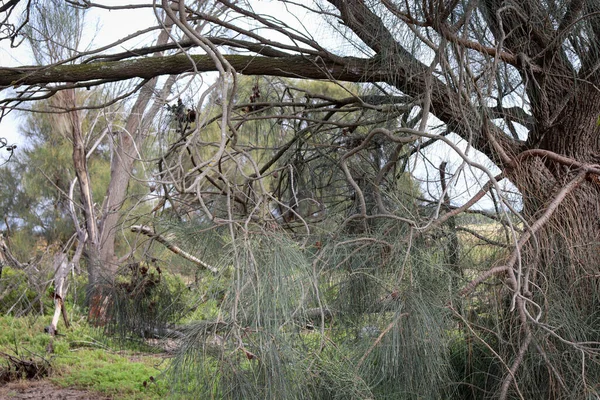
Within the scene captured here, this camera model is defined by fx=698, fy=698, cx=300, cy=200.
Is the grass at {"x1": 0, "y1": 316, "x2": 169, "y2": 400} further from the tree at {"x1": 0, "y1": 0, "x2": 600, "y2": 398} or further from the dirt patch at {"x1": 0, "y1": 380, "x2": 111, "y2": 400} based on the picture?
the tree at {"x1": 0, "y1": 0, "x2": 600, "y2": 398}

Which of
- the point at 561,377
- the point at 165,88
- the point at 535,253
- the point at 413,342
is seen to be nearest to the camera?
the point at 413,342

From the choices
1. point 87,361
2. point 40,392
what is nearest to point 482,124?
point 40,392

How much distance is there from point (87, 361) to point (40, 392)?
648mm

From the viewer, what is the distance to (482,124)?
96.0 inches

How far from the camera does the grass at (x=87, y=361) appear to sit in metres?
3.69

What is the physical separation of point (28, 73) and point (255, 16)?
892 millimetres

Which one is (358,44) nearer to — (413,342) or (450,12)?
(450,12)

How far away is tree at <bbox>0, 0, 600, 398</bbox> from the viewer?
85.3 inches

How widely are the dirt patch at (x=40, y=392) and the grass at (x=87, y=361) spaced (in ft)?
0.20

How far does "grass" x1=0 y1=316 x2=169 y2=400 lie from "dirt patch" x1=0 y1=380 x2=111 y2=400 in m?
0.06

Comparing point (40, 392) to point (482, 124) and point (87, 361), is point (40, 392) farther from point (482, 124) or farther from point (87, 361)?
point (482, 124)

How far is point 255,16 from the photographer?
9.12ft

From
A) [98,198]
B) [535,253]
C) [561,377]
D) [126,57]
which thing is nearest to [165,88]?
[126,57]

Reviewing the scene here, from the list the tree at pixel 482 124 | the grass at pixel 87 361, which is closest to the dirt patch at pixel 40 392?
the grass at pixel 87 361
